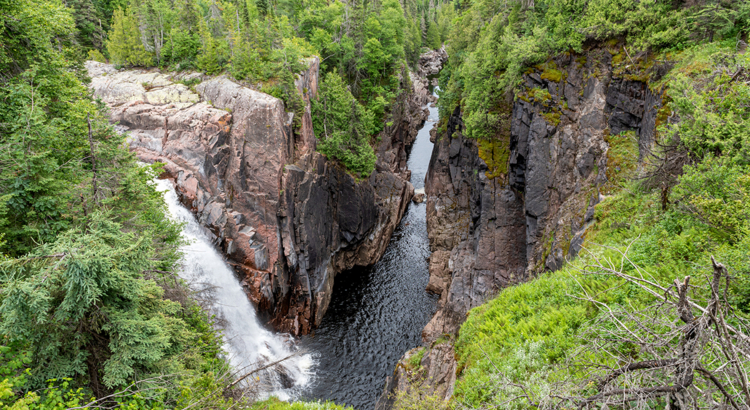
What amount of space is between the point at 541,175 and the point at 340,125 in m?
17.4

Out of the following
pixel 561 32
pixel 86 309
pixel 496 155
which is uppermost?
pixel 561 32

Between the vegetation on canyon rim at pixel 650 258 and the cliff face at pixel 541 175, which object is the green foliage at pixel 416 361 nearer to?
the cliff face at pixel 541 175

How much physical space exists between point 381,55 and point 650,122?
101 feet

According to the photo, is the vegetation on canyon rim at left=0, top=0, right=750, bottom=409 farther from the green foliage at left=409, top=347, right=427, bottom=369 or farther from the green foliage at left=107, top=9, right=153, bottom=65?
the green foliage at left=107, top=9, right=153, bottom=65

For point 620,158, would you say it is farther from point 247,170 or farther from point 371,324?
point 247,170

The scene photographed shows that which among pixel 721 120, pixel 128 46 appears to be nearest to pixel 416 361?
pixel 721 120

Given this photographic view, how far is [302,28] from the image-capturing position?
38031 mm

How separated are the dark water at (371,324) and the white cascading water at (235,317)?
132 centimetres

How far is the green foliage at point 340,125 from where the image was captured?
2828 cm

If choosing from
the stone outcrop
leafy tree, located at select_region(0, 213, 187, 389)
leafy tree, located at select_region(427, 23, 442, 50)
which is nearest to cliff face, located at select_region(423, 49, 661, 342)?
the stone outcrop

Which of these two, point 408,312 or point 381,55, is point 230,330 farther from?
point 381,55

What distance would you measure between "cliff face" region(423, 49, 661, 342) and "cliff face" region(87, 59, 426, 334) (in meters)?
10.9

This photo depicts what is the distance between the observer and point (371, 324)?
80.5 ft

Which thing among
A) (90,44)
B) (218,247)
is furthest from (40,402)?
→ (90,44)
